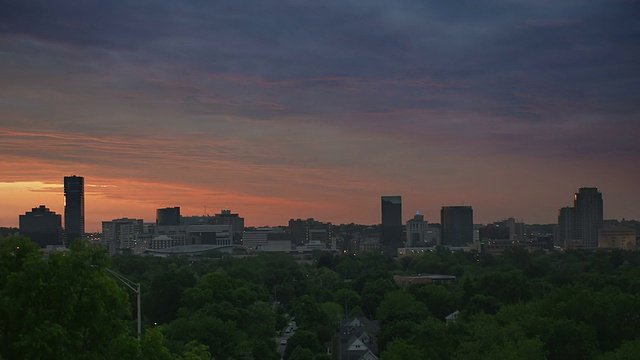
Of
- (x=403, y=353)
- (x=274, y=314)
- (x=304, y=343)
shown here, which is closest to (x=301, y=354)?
(x=304, y=343)

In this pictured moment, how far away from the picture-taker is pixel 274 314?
83.7 m

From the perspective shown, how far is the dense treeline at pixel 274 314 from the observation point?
60.8ft

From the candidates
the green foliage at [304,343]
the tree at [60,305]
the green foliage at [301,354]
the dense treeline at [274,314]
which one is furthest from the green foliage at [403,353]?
the tree at [60,305]

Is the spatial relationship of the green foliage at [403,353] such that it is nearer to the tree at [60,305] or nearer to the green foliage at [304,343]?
the green foliage at [304,343]

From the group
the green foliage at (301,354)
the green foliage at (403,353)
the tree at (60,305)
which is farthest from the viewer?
the green foliage at (301,354)

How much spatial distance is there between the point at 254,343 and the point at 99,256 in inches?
1746

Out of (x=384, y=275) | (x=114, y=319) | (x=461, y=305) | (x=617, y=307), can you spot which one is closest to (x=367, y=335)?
(x=461, y=305)

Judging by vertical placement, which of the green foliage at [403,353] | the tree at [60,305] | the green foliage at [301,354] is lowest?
the green foliage at [301,354]

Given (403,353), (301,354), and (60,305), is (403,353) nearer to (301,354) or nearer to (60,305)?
(301,354)

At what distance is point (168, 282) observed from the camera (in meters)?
88.5

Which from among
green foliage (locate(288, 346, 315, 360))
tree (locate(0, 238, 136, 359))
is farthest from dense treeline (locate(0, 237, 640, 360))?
green foliage (locate(288, 346, 315, 360))

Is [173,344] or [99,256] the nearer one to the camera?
[99,256]

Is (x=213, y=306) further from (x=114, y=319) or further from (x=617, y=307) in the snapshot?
(x=114, y=319)

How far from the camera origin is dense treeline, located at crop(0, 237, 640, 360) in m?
18.5
